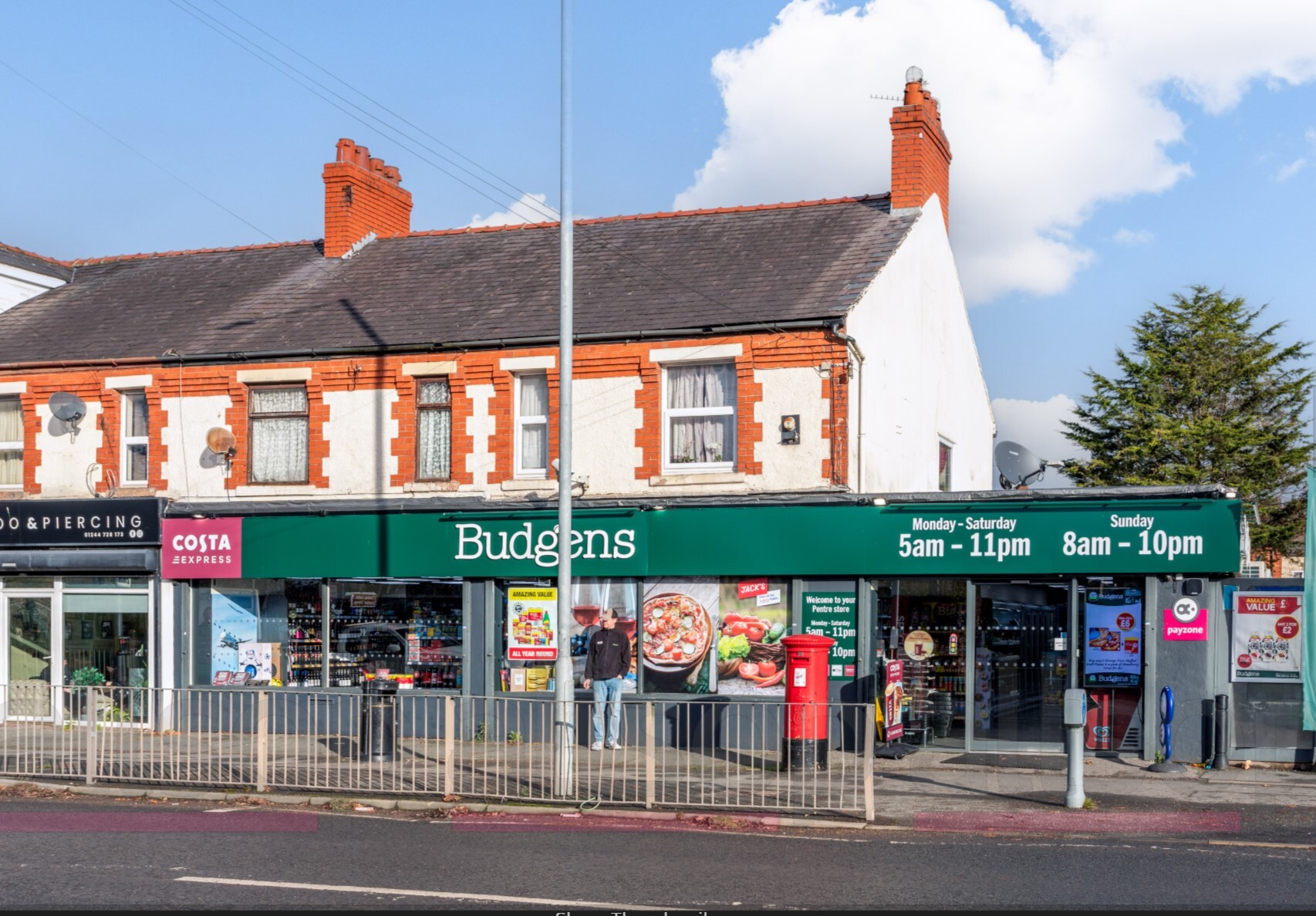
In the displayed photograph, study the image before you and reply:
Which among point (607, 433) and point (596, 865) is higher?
point (607, 433)

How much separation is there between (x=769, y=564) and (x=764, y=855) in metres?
7.72

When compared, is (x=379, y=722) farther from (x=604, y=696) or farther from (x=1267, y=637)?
(x=1267, y=637)

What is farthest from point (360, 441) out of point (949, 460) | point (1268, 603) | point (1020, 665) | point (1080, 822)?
point (1268, 603)

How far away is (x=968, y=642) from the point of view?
1798 cm

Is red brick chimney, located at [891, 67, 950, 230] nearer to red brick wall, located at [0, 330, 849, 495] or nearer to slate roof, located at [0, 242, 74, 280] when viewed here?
red brick wall, located at [0, 330, 849, 495]

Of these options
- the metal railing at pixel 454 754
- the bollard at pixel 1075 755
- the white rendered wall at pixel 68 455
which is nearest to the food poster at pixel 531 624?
the metal railing at pixel 454 754

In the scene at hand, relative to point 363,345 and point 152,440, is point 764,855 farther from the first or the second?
point 152,440

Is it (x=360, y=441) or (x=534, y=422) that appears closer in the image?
(x=534, y=422)

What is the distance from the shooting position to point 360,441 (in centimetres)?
2052

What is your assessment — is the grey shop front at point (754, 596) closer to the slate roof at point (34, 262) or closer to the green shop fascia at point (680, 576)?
the green shop fascia at point (680, 576)

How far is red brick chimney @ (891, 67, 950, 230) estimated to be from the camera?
2188 centimetres

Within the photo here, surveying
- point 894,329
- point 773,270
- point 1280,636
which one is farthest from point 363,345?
point 1280,636

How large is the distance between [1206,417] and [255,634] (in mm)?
41400

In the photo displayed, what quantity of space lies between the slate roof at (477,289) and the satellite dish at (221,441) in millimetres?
1246
